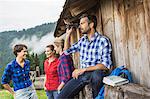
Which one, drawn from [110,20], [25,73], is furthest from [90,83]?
[25,73]

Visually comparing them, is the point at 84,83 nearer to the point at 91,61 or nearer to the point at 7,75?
the point at 91,61

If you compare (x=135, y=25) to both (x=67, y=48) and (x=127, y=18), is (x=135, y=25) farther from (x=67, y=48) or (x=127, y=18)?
(x=67, y=48)

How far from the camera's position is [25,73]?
579 centimetres

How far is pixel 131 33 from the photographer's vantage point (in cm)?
416

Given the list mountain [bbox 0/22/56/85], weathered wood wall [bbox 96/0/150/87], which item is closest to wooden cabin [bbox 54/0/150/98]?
weathered wood wall [bbox 96/0/150/87]

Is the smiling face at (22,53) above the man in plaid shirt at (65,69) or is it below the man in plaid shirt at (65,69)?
above

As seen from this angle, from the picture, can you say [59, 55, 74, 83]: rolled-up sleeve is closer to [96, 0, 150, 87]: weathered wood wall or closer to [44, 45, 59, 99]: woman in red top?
[44, 45, 59, 99]: woman in red top

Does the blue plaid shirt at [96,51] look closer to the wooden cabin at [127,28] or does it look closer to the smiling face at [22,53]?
the wooden cabin at [127,28]

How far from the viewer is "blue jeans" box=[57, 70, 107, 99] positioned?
183 inches

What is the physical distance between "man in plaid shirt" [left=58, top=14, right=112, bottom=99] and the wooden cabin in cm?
19

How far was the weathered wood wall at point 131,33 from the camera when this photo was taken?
379 centimetres

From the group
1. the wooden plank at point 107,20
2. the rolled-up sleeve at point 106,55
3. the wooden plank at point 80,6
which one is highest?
the wooden plank at point 80,6

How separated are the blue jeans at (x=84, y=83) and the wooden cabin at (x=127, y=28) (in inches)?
13.5

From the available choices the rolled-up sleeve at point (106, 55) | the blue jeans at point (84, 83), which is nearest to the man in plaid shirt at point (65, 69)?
the blue jeans at point (84, 83)
